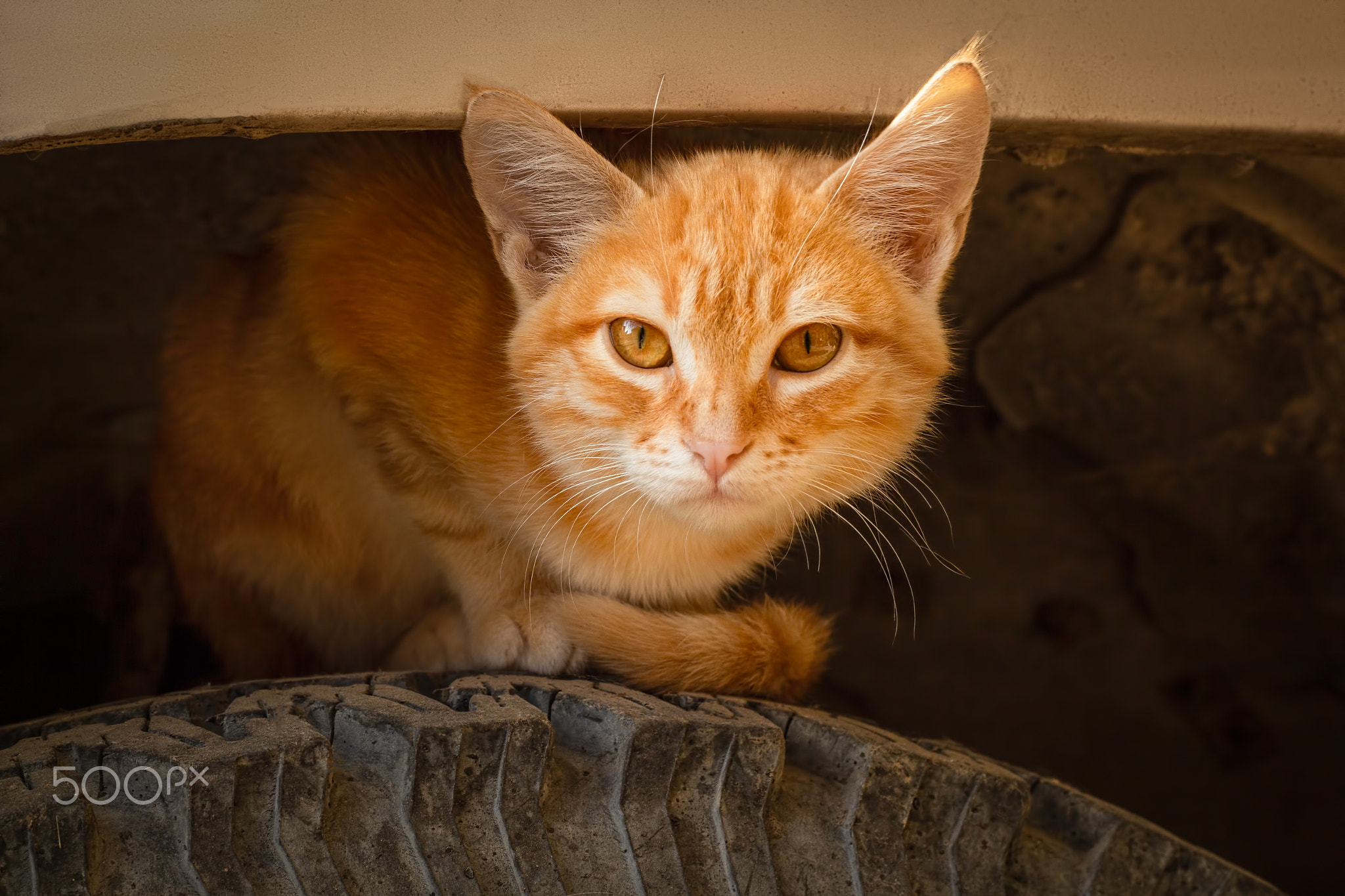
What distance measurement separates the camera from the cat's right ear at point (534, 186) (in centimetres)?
142

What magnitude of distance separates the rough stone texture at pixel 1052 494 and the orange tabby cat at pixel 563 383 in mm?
551

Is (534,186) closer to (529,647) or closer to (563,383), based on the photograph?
(563,383)

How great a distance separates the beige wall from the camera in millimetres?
1356

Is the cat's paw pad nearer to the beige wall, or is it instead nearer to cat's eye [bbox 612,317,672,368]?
cat's eye [bbox 612,317,672,368]

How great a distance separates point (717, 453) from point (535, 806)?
556 millimetres

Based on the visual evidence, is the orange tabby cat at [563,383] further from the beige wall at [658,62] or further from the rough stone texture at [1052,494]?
the rough stone texture at [1052,494]

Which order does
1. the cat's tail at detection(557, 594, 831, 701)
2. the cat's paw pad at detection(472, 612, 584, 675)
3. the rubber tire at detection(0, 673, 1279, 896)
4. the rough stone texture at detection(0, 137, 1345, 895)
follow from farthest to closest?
1. the rough stone texture at detection(0, 137, 1345, 895)
2. the cat's paw pad at detection(472, 612, 584, 675)
3. the cat's tail at detection(557, 594, 831, 701)
4. the rubber tire at detection(0, 673, 1279, 896)

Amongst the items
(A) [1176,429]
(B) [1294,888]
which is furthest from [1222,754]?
(A) [1176,429]

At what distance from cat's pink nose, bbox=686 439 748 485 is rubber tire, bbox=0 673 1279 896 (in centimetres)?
36

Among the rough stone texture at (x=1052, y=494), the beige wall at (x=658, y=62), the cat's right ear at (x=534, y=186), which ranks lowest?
the rough stone texture at (x=1052, y=494)

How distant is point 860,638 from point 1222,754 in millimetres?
998

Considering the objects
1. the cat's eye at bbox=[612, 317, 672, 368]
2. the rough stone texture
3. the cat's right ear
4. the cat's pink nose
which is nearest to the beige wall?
the cat's right ear

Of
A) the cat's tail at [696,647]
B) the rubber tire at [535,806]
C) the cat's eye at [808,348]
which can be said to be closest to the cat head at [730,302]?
the cat's eye at [808,348]

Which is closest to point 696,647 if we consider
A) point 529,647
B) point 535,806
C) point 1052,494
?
point 529,647
